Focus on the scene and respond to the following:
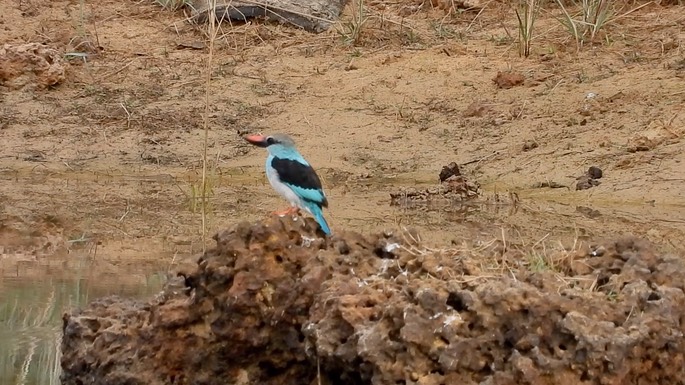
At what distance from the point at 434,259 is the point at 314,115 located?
20.4 ft

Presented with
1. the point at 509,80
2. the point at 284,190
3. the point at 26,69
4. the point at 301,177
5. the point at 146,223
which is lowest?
the point at 26,69

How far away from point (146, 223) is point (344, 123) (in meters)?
2.47

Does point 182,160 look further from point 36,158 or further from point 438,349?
point 438,349

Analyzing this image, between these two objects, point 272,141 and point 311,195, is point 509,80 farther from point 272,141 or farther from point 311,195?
point 311,195

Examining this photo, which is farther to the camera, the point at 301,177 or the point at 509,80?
the point at 509,80

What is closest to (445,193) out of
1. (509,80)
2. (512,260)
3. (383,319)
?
(509,80)

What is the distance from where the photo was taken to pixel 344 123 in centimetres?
995

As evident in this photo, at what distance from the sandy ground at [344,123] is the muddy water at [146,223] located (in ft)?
0.09

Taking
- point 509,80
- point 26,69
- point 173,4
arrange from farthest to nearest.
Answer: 1. point 173,4
2. point 26,69
3. point 509,80

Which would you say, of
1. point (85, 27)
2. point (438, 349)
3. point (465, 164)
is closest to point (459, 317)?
point (438, 349)

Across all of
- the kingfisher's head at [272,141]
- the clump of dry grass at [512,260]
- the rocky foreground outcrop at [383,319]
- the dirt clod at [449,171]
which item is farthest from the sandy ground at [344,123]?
the clump of dry grass at [512,260]

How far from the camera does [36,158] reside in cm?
975

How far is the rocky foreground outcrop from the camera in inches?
138

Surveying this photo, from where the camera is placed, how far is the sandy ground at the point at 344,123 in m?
7.95
